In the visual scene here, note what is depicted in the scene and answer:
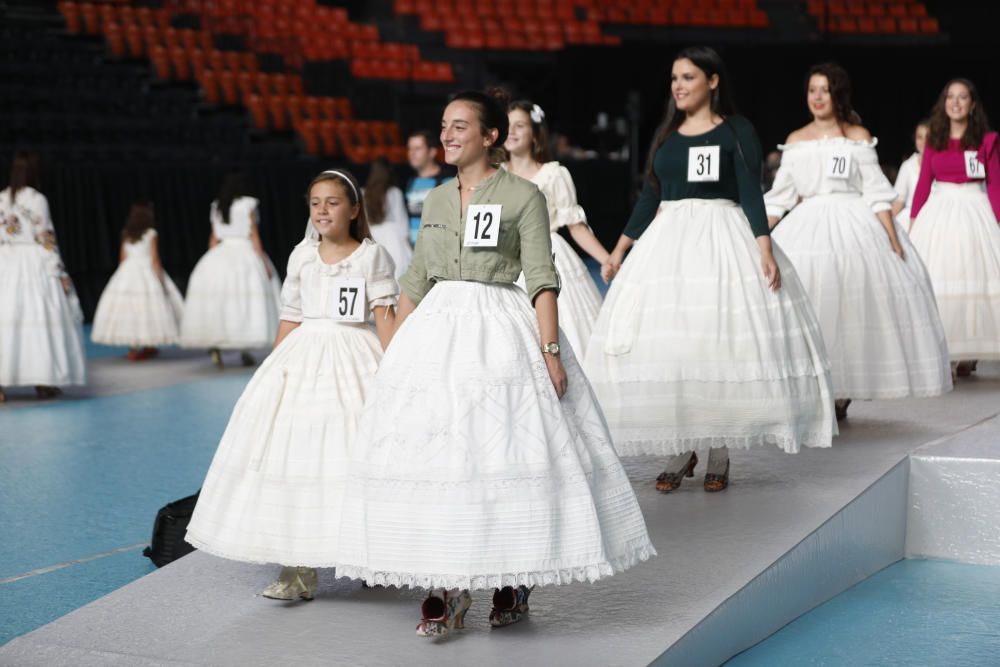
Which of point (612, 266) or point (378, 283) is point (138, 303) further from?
point (378, 283)

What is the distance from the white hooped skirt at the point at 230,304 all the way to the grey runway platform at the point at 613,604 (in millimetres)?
5337

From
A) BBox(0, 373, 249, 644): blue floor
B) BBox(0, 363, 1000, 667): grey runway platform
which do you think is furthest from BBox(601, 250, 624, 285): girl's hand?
BBox(0, 373, 249, 644): blue floor

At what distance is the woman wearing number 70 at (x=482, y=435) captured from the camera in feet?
9.28

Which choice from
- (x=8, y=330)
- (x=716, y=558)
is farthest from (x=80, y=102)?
(x=716, y=558)

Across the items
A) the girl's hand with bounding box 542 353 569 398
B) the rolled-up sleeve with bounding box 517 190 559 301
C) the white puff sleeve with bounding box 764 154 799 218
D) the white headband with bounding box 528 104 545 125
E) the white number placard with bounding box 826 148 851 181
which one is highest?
the white headband with bounding box 528 104 545 125

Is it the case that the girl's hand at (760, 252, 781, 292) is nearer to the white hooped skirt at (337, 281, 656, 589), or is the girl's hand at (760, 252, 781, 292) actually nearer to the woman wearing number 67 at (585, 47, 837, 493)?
the woman wearing number 67 at (585, 47, 837, 493)

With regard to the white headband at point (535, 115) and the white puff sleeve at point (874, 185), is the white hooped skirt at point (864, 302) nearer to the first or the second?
the white puff sleeve at point (874, 185)

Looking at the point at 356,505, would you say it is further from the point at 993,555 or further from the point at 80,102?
the point at 80,102

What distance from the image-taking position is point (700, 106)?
4367 millimetres

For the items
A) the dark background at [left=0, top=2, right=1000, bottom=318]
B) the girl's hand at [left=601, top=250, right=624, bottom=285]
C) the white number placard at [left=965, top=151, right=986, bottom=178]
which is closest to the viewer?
the girl's hand at [left=601, top=250, right=624, bottom=285]

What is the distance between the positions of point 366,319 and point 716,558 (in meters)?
1.15

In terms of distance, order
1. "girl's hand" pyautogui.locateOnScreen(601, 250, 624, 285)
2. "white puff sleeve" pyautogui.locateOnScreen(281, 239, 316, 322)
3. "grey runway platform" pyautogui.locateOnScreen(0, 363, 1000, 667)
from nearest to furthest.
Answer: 1. "grey runway platform" pyautogui.locateOnScreen(0, 363, 1000, 667)
2. "white puff sleeve" pyautogui.locateOnScreen(281, 239, 316, 322)
3. "girl's hand" pyautogui.locateOnScreen(601, 250, 624, 285)

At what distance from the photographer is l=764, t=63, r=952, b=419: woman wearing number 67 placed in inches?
206

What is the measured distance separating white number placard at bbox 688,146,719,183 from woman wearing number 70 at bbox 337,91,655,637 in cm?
135
